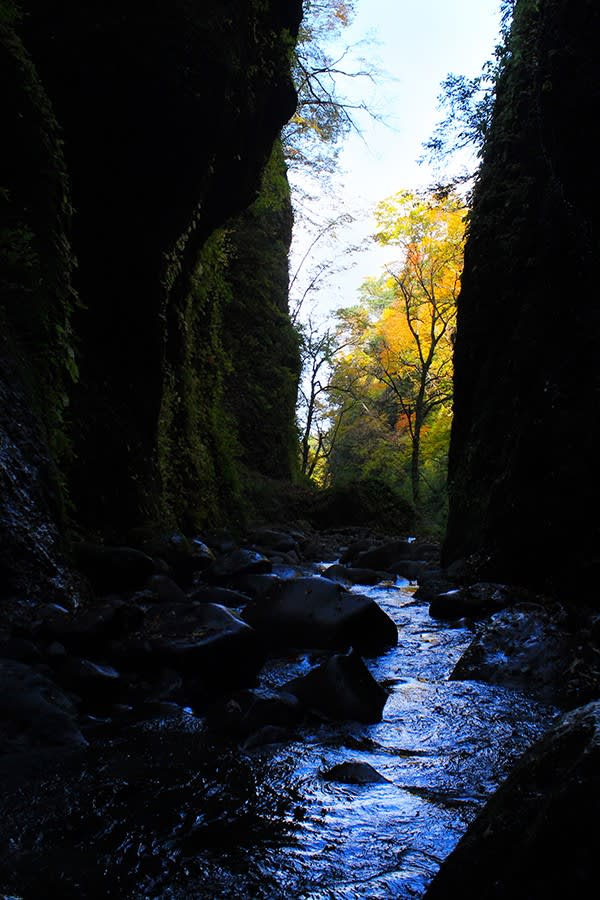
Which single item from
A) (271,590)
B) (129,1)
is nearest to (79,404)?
(271,590)

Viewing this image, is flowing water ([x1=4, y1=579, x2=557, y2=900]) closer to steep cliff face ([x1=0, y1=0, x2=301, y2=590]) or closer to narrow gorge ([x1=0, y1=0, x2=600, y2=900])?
narrow gorge ([x1=0, y1=0, x2=600, y2=900])

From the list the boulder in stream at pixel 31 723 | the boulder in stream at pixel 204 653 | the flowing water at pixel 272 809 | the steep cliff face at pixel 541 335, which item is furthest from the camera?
the steep cliff face at pixel 541 335

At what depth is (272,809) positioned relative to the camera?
73.0 inches

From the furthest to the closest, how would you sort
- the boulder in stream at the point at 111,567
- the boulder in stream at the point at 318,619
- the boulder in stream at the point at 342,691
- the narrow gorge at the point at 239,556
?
the boulder in stream at the point at 111,567, the boulder in stream at the point at 318,619, the boulder in stream at the point at 342,691, the narrow gorge at the point at 239,556

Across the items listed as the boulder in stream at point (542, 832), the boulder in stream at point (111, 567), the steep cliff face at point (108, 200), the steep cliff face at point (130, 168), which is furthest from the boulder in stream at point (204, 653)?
the steep cliff face at point (130, 168)

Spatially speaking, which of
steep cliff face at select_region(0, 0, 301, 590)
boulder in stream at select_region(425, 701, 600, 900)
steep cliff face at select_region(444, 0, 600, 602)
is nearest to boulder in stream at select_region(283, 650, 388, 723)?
boulder in stream at select_region(425, 701, 600, 900)

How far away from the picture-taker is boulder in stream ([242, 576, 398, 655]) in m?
3.89

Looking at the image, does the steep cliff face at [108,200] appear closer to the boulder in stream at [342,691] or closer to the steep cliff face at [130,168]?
the steep cliff face at [130,168]

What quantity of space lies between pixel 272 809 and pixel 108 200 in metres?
5.86

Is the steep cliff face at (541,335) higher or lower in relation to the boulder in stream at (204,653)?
higher

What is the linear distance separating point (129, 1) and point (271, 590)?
5489 millimetres

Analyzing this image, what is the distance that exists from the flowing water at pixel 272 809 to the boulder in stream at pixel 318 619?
104 cm

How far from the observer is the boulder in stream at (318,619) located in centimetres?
389

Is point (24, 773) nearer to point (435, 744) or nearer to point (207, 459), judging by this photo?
point (435, 744)
